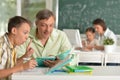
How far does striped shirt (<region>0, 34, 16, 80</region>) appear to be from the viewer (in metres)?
2.02

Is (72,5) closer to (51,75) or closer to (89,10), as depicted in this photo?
(89,10)

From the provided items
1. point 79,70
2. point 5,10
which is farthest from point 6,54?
point 5,10

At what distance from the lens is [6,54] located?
2043 mm

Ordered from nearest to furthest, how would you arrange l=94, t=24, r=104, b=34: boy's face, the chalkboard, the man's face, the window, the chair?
the man's face, the chair, l=94, t=24, r=104, b=34: boy's face, the chalkboard, the window

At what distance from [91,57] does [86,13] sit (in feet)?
4.90

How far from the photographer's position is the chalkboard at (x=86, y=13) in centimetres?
543

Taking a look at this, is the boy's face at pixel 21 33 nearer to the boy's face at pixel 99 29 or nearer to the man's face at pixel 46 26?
the man's face at pixel 46 26

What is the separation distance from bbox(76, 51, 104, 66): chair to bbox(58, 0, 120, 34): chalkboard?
133 centimetres

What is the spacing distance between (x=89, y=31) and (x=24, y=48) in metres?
2.27

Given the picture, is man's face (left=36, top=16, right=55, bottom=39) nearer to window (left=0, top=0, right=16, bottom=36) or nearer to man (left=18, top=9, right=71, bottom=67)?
man (left=18, top=9, right=71, bottom=67)

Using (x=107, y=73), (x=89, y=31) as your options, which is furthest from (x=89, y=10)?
(x=107, y=73)

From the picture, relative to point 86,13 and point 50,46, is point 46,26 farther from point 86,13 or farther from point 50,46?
point 86,13

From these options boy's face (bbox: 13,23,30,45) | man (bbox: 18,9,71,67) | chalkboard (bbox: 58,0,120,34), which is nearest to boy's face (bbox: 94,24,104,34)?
chalkboard (bbox: 58,0,120,34)

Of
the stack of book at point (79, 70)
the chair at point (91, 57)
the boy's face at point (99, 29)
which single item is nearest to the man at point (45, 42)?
the stack of book at point (79, 70)
